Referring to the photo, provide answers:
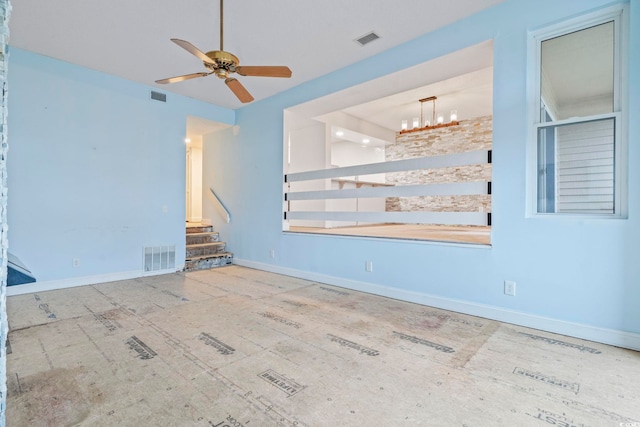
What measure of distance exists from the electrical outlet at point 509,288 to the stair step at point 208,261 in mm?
4684

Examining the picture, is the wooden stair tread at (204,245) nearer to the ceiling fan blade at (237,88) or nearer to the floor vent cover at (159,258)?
the floor vent cover at (159,258)

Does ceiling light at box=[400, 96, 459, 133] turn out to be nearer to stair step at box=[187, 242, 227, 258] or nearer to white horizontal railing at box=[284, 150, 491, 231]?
white horizontal railing at box=[284, 150, 491, 231]

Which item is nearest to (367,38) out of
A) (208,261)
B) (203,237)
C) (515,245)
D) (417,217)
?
(417,217)

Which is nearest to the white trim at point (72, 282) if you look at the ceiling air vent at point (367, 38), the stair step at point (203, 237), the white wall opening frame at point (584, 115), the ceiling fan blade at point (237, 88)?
the stair step at point (203, 237)

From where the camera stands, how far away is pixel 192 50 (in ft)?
8.07

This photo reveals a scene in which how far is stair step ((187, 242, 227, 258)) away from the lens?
224 inches

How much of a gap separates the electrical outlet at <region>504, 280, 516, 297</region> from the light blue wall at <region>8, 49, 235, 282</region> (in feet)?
16.2

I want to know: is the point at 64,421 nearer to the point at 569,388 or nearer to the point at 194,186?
the point at 569,388

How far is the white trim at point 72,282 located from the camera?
3.84 meters

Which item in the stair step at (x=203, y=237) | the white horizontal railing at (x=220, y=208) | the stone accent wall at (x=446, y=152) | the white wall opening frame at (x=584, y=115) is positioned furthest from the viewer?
the stone accent wall at (x=446, y=152)

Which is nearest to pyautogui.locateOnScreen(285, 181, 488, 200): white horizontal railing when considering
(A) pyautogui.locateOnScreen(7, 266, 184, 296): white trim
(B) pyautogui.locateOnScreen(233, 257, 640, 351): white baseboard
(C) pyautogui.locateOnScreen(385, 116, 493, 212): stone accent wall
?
(B) pyautogui.locateOnScreen(233, 257, 640, 351): white baseboard

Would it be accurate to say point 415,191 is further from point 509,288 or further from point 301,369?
point 301,369

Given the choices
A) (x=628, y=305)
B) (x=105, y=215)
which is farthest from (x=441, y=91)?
(x=105, y=215)

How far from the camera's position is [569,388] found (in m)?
1.86
